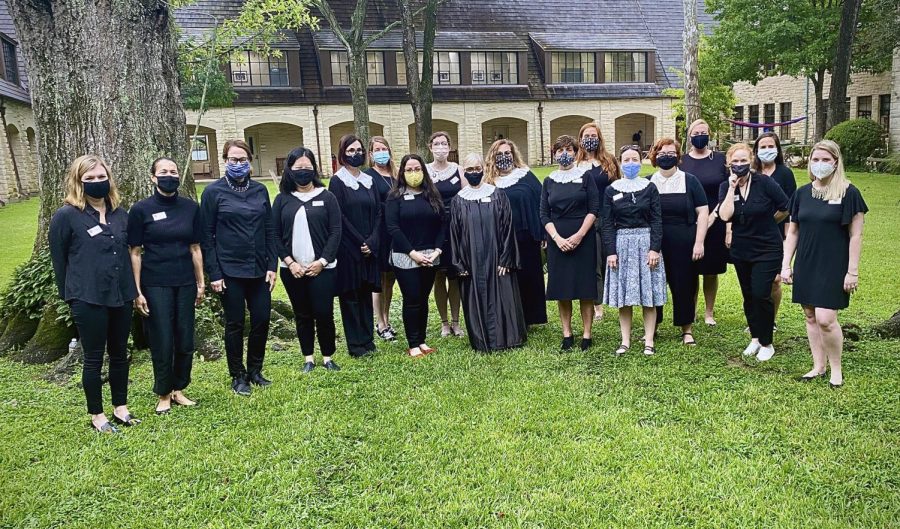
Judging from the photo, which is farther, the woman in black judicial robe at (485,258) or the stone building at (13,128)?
the stone building at (13,128)

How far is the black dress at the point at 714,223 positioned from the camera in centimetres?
689

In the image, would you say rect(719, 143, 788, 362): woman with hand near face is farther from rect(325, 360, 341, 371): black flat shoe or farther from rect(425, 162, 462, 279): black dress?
rect(325, 360, 341, 371): black flat shoe

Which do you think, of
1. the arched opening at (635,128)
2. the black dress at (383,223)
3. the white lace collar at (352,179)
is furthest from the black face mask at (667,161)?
the arched opening at (635,128)

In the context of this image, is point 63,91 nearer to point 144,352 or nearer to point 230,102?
point 144,352

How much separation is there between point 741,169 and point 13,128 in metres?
27.3

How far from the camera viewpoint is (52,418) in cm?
534

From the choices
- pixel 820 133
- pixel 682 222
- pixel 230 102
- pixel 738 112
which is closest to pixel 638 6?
pixel 738 112

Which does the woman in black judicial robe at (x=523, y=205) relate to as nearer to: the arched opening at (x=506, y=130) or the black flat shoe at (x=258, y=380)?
the black flat shoe at (x=258, y=380)

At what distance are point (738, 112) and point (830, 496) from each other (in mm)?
41783

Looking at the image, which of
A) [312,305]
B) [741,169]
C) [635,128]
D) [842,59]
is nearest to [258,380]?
[312,305]

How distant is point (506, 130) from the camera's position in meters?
37.4

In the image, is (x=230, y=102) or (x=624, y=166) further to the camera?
(x=230, y=102)

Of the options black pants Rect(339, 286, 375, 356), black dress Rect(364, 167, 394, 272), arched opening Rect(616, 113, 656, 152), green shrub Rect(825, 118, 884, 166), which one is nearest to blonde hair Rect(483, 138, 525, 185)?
black dress Rect(364, 167, 394, 272)

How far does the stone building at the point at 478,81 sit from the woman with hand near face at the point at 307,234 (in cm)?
2664
